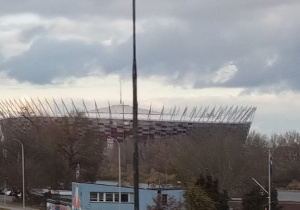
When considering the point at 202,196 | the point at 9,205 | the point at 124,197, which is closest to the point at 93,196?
the point at 124,197

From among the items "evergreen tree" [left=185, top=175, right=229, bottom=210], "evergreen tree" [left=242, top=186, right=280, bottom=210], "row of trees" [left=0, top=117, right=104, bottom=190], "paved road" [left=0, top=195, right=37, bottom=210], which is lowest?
"paved road" [left=0, top=195, right=37, bottom=210]

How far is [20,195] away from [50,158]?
683cm

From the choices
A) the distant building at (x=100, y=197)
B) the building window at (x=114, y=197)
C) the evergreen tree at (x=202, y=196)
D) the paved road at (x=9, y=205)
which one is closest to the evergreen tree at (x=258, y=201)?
the distant building at (x=100, y=197)

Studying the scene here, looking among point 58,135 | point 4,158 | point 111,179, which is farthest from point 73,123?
point 111,179

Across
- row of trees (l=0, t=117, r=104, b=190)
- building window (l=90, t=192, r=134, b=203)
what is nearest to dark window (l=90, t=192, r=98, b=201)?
building window (l=90, t=192, r=134, b=203)

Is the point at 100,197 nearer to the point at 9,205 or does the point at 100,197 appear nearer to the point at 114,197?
the point at 114,197

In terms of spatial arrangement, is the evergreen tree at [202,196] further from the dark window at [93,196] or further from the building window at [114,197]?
the building window at [114,197]

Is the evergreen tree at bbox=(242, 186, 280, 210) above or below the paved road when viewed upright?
above

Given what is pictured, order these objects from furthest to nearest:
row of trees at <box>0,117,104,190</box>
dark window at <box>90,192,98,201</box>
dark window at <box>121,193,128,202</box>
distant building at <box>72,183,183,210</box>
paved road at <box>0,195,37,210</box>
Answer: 1. row of trees at <box>0,117,104,190</box>
2. paved road at <box>0,195,37,210</box>
3. dark window at <box>121,193,128,202</box>
4. dark window at <box>90,192,98,201</box>
5. distant building at <box>72,183,183,210</box>

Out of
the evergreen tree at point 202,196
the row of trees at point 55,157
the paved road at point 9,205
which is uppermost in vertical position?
the row of trees at point 55,157

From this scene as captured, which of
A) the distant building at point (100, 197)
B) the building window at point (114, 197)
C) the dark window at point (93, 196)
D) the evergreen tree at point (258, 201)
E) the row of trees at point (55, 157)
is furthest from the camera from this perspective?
the row of trees at point (55, 157)

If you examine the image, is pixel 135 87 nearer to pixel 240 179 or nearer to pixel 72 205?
pixel 72 205

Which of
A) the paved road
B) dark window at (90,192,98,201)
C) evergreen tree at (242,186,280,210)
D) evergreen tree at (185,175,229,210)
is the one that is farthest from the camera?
the paved road

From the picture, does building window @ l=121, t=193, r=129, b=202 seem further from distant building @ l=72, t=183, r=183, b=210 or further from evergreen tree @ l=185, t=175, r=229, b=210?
evergreen tree @ l=185, t=175, r=229, b=210
